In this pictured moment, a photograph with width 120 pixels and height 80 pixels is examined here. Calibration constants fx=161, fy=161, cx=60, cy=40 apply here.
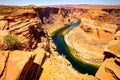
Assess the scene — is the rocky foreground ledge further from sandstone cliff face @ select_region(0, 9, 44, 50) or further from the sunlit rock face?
the sunlit rock face

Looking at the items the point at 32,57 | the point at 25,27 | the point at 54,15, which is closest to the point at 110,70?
the point at 32,57

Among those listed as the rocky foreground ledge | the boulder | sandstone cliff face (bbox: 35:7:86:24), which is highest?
the rocky foreground ledge

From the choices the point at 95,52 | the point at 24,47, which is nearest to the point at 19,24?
the point at 24,47

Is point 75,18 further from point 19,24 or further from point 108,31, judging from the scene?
point 19,24

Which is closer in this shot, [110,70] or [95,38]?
[110,70]

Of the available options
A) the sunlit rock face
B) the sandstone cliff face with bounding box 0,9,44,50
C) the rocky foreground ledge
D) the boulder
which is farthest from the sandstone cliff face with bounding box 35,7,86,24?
the boulder

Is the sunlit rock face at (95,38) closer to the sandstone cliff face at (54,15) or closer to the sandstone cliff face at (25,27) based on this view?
the sandstone cliff face at (25,27)

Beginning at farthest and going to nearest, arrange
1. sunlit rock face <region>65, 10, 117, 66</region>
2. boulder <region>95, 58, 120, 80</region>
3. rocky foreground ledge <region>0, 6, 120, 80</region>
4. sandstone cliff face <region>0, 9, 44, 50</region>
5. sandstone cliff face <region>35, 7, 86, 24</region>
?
1. sandstone cliff face <region>35, 7, 86, 24</region>
2. sunlit rock face <region>65, 10, 117, 66</region>
3. sandstone cliff face <region>0, 9, 44, 50</region>
4. boulder <region>95, 58, 120, 80</region>
5. rocky foreground ledge <region>0, 6, 120, 80</region>

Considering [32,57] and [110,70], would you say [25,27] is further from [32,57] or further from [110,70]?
[110,70]
